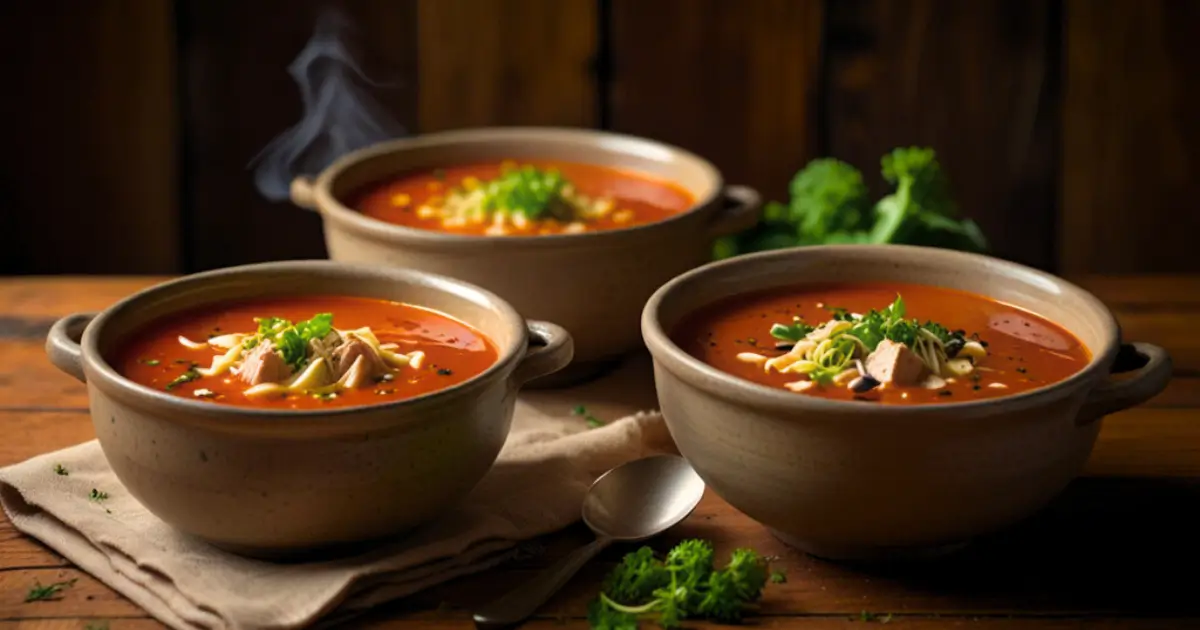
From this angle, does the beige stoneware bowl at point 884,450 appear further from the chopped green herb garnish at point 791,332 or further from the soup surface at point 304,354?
the soup surface at point 304,354

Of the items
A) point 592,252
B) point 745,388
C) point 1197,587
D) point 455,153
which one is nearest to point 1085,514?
point 1197,587

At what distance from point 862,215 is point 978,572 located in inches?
45.2

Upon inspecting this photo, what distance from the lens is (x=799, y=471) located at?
70.1 inches

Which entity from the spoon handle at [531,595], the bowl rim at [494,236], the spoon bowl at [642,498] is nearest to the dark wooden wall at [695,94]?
the bowl rim at [494,236]

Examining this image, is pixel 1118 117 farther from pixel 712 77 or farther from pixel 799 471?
pixel 799 471

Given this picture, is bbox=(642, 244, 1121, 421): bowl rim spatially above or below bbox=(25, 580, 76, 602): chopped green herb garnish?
above

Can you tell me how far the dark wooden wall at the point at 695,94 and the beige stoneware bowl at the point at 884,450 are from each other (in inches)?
74.8

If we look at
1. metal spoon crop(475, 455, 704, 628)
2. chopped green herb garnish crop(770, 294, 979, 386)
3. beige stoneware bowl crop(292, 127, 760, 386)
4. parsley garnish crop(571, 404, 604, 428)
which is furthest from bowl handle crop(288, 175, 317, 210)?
chopped green herb garnish crop(770, 294, 979, 386)

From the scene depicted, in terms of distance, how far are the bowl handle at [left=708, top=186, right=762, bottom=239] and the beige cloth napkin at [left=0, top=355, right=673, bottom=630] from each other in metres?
0.48

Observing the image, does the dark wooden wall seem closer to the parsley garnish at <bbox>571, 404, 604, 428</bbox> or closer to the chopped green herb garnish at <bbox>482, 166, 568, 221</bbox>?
the chopped green herb garnish at <bbox>482, 166, 568, 221</bbox>

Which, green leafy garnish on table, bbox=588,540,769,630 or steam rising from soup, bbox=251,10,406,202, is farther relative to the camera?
steam rising from soup, bbox=251,10,406,202

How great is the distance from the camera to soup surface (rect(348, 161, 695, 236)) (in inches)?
104

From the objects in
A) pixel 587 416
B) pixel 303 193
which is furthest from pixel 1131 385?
pixel 303 193

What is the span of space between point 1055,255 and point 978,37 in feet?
1.92
